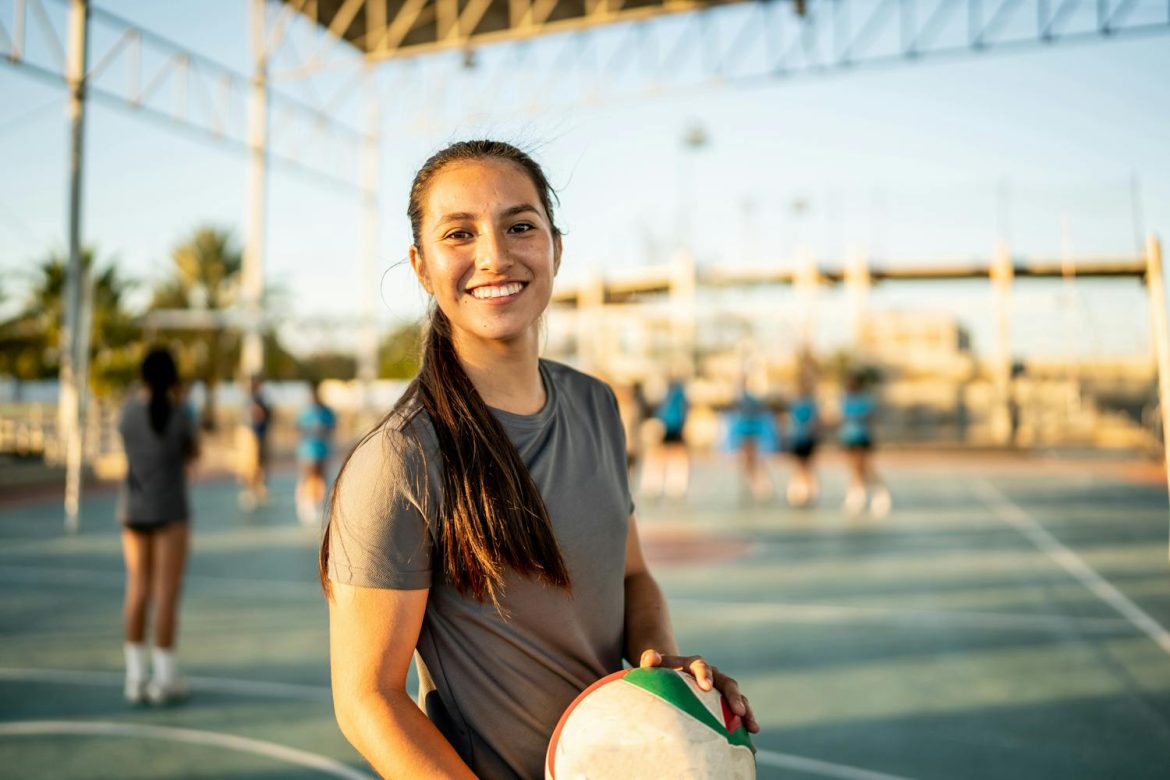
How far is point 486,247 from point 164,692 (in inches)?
163

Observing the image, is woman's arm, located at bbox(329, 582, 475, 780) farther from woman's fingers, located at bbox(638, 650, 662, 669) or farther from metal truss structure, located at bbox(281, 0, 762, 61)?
metal truss structure, located at bbox(281, 0, 762, 61)

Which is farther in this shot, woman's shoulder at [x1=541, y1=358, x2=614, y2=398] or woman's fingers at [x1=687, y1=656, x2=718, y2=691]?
woman's shoulder at [x1=541, y1=358, x2=614, y2=398]

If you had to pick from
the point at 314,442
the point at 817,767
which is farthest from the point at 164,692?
the point at 314,442

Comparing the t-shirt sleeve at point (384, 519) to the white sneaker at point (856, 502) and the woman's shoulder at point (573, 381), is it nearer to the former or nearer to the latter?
the woman's shoulder at point (573, 381)

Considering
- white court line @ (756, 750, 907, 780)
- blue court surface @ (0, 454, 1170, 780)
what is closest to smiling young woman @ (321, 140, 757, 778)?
white court line @ (756, 750, 907, 780)

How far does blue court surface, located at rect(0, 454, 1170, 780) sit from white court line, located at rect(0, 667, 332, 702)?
0.05 feet

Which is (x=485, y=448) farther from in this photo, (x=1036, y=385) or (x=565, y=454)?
(x=1036, y=385)

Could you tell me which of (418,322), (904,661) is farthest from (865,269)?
(418,322)

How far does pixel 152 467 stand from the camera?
4824 millimetres

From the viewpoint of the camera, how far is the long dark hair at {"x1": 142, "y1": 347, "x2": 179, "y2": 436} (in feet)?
16.4

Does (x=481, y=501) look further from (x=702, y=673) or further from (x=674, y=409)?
(x=674, y=409)

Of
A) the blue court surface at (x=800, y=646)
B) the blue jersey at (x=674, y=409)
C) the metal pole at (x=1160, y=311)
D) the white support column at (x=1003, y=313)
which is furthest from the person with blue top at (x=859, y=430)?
the white support column at (x=1003, y=313)

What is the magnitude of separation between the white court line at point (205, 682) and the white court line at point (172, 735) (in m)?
0.53

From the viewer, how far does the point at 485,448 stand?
55.5 inches
